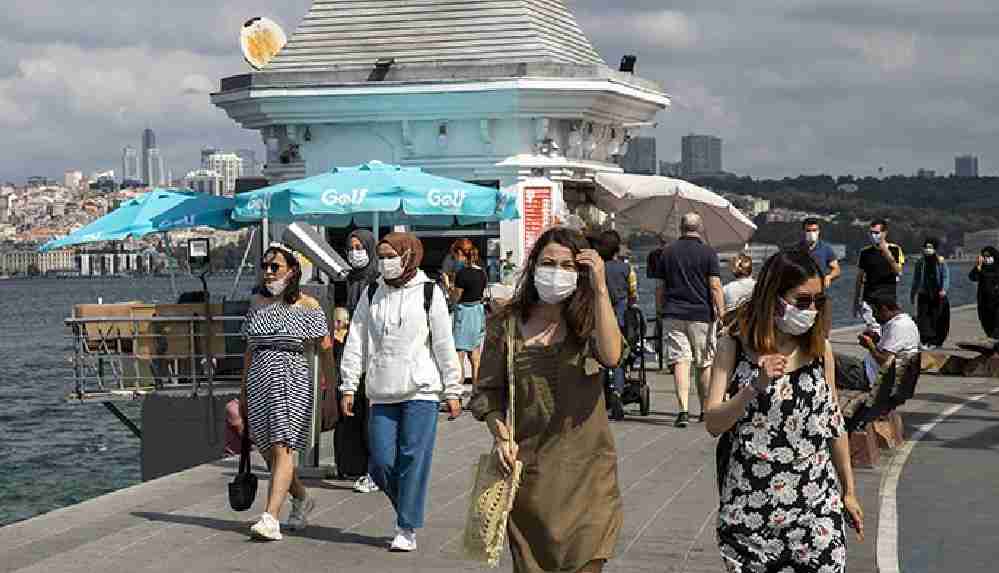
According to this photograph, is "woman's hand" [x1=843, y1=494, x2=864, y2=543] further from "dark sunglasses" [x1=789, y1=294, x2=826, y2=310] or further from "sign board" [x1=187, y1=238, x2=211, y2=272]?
"sign board" [x1=187, y1=238, x2=211, y2=272]

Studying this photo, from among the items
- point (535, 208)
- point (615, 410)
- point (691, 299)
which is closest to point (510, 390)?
point (691, 299)

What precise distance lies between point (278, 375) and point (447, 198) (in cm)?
804

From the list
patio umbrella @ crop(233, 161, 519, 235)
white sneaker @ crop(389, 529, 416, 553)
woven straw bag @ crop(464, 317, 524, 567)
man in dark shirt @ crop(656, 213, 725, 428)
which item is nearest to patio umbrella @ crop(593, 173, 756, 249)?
patio umbrella @ crop(233, 161, 519, 235)

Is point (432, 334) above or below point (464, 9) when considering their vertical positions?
below

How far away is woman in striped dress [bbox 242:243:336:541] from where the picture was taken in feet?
33.8

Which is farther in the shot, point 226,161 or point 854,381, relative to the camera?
point 226,161

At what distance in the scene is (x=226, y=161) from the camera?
81.4m

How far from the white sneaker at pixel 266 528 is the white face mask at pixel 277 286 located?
1.32 m

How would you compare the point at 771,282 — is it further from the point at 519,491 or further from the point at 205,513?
the point at 205,513

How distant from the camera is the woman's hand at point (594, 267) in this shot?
21.8 ft

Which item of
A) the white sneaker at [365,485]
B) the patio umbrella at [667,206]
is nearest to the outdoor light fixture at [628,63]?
the patio umbrella at [667,206]

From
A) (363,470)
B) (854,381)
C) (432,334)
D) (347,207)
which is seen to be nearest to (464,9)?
(347,207)

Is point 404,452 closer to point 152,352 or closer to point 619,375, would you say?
point 619,375

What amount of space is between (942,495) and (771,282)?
637cm
